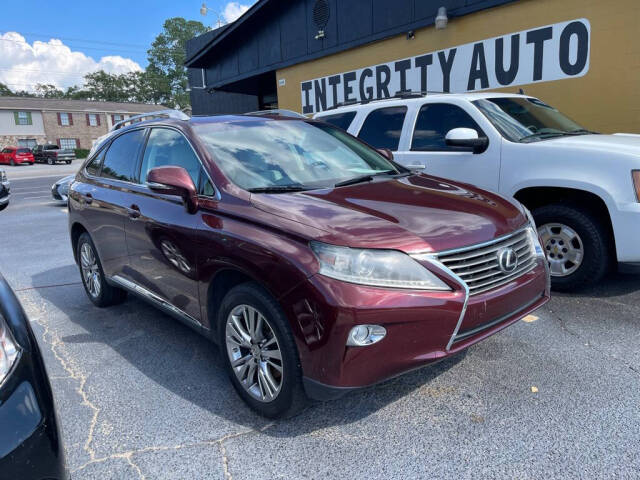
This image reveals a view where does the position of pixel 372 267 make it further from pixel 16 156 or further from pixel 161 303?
pixel 16 156

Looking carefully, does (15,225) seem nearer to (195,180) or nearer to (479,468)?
(195,180)

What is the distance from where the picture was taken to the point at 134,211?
11.8 feet

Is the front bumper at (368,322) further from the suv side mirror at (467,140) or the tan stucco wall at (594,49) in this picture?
the tan stucco wall at (594,49)

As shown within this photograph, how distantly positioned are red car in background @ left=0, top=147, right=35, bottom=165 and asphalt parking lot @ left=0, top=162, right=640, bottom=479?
45.7 meters

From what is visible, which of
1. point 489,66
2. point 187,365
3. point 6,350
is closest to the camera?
point 6,350

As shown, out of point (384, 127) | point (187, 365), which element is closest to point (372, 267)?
point (187, 365)

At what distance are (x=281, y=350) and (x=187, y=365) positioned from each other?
4.15 feet

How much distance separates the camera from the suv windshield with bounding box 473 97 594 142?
4.84 m

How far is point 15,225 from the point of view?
999cm

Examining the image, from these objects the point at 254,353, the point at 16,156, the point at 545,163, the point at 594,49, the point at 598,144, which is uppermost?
the point at 594,49

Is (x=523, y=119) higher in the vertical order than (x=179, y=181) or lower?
higher

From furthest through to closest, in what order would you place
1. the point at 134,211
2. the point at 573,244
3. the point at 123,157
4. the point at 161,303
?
the point at 573,244, the point at 123,157, the point at 134,211, the point at 161,303

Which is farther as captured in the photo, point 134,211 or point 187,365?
point 134,211

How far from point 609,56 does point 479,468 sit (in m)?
7.47
